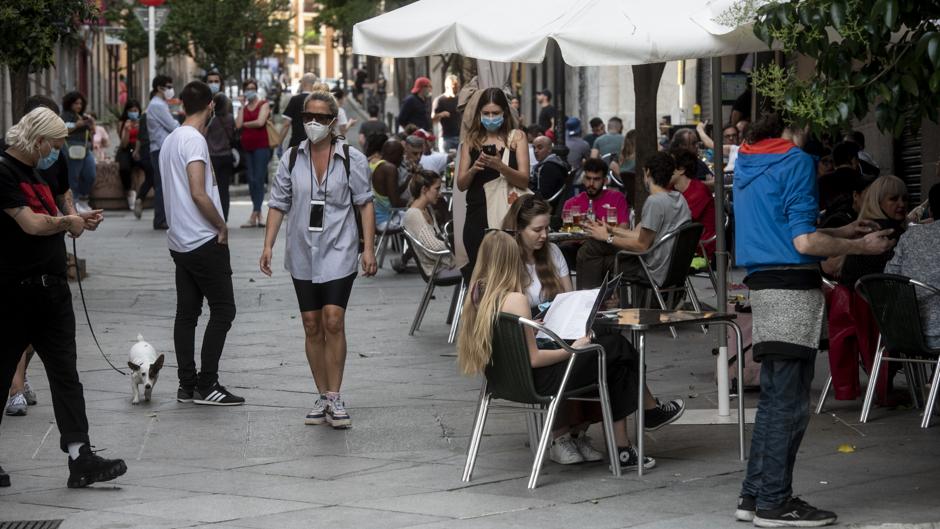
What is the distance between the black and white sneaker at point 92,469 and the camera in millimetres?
6891

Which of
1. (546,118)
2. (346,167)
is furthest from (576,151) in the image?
(346,167)

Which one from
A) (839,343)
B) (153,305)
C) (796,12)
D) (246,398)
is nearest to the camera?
(796,12)

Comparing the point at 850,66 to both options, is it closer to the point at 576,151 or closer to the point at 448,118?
the point at 576,151

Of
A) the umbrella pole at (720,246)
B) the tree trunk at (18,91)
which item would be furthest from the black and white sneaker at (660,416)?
the tree trunk at (18,91)

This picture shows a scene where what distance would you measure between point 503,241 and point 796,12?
1.87 metres

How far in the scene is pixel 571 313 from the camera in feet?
23.0

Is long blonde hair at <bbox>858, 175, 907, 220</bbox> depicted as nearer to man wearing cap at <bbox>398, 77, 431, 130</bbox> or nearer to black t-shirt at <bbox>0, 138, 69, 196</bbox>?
black t-shirt at <bbox>0, 138, 69, 196</bbox>

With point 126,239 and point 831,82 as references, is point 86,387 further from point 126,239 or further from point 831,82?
point 126,239

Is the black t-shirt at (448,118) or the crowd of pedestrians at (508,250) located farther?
the black t-shirt at (448,118)

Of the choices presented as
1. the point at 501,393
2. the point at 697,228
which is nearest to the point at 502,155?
the point at 697,228

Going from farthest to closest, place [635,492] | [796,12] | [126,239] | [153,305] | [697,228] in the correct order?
[126,239]
[153,305]
[697,228]
[635,492]
[796,12]

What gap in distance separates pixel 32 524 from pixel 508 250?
239cm

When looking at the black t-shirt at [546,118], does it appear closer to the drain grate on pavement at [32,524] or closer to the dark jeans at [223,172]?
the dark jeans at [223,172]

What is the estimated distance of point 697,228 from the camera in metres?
10.8
